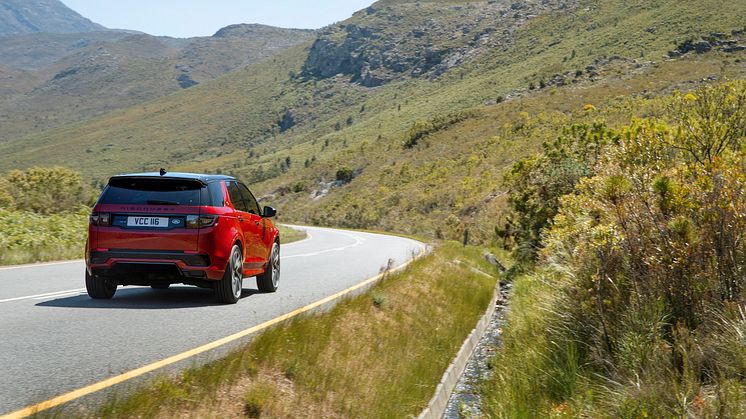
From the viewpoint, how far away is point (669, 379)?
24.1 feet

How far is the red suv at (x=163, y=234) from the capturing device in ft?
28.2

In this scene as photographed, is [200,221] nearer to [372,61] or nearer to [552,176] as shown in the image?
[552,176]

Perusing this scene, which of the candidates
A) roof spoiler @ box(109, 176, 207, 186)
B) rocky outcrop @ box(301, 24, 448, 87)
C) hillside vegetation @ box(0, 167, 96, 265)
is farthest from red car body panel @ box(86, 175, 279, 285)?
rocky outcrop @ box(301, 24, 448, 87)

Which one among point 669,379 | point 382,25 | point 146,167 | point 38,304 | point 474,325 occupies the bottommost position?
point 146,167

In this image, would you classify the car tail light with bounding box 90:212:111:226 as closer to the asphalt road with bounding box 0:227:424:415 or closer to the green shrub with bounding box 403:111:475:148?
the asphalt road with bounding box 0:227:424:415

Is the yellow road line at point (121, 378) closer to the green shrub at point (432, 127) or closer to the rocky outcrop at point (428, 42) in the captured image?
the green shrub at point (432, 127)

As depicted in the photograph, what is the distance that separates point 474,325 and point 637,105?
50.3m

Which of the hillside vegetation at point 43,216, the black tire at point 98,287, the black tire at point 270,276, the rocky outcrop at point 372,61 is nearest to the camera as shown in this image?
the black tire at point 98,287

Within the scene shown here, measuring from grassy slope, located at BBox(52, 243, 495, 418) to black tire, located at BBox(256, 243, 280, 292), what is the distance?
5.61 feet

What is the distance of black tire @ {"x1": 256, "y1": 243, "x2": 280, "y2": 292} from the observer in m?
11.5

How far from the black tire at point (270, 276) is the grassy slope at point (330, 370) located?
1710 mm

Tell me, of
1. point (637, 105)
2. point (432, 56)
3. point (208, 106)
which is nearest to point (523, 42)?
point (432, 56)

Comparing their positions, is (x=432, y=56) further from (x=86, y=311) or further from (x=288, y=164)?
(x=86, y=311)

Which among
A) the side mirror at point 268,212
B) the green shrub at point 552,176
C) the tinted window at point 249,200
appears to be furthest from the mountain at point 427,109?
the tinted window at point 249,200
